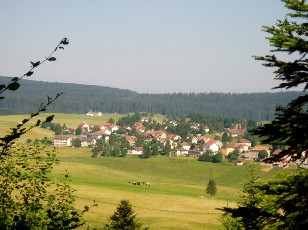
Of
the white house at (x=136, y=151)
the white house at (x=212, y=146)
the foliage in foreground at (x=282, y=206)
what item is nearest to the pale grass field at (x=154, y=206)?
the foliage in foreground at (x=282, y=206)

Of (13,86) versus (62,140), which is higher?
(13,86)

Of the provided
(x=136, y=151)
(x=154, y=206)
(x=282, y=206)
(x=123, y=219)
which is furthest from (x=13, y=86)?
(x=136, y=151)

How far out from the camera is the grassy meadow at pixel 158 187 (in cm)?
5784

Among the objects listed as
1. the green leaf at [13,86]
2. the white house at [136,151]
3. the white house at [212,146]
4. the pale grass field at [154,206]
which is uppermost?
the green leaf at [13,86]

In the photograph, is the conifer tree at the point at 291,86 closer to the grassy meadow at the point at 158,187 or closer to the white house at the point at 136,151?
the grassy meadow at the point at 158,187

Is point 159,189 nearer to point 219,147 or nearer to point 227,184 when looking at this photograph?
point 227,184

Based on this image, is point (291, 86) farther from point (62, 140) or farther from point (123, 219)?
point (62, 140)

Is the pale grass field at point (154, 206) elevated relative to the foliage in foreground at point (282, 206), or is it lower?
lower

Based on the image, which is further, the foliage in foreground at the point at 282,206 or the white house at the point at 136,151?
the white house at the point at 136,151

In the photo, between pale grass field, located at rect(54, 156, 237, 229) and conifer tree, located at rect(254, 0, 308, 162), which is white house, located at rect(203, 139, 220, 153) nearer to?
pale grass field, located at rect(54, 156, 237, 229)

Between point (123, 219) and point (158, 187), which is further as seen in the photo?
point (158, 187)

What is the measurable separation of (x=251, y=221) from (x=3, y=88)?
4.85 meters

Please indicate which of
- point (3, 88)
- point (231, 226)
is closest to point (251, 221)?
point (3, 88)

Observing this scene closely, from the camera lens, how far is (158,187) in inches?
3733
